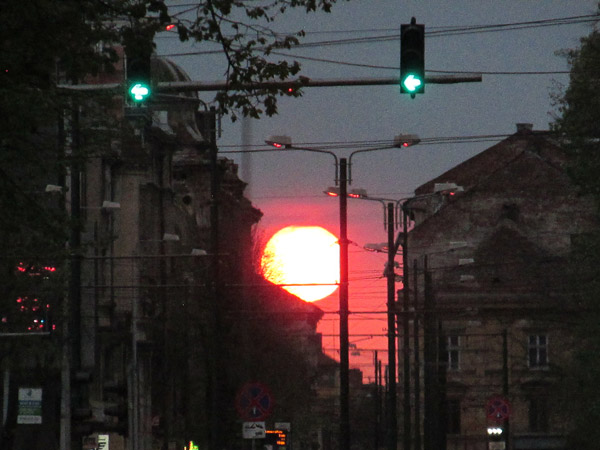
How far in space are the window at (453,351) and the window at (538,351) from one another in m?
3.90

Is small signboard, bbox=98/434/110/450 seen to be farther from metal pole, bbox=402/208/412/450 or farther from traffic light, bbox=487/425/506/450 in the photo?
traffic light, bbox=487/425/506/450

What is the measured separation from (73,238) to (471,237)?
193ft

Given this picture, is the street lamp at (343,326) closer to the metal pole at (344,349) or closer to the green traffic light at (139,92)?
the metal pole at (344,349)

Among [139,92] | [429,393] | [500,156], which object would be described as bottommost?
[429,393]

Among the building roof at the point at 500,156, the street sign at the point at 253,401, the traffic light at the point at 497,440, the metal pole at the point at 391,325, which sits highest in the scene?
the building roof at the point at 500,156

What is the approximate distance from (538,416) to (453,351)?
6070 mm

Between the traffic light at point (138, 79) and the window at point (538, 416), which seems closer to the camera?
the traffic light at point (138, 79)

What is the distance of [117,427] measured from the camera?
27719 mm

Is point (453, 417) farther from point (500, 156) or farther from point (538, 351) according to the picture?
point (500, 156)

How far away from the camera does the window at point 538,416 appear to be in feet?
273

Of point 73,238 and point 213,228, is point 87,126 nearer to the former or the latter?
point 73,238

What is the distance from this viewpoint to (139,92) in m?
19.8

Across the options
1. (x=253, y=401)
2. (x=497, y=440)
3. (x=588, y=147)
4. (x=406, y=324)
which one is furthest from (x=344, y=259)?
(x=497, y=440)

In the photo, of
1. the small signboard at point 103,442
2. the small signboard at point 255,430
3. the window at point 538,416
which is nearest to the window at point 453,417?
the window at point 538,416
